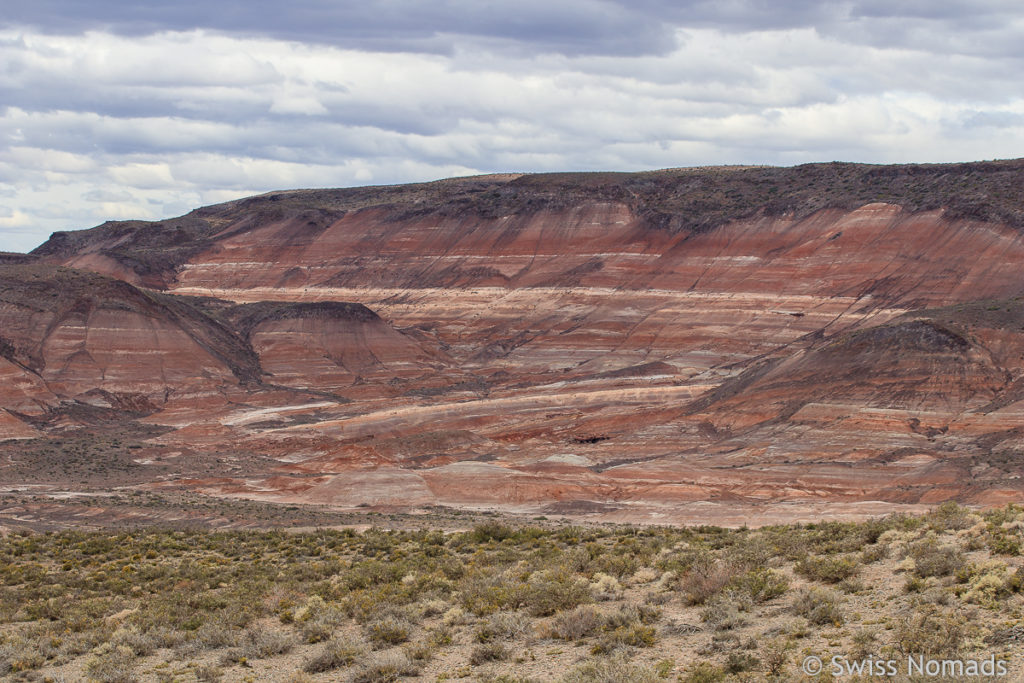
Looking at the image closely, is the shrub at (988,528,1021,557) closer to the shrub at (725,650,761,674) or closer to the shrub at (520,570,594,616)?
the shrub at (725,650,761,674)

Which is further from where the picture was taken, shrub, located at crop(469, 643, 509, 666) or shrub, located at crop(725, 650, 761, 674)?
shrub, located at crop(469, 643, 509, 666)

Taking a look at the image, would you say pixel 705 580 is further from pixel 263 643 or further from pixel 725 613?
pixel 263 643

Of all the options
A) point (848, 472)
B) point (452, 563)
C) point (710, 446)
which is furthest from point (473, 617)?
point (710, 446)

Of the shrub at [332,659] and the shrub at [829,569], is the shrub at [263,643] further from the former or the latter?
the shrub at [829,569]

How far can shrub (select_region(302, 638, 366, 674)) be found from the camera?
11.8 metres

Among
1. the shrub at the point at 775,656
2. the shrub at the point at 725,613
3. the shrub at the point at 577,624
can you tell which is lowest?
the shrub at the point at 577,624

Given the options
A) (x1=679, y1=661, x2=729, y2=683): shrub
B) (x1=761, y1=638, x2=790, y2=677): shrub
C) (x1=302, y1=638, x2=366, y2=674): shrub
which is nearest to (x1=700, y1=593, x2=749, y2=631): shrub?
(x1=761, y1=638, x2=790, y2=677): shrub

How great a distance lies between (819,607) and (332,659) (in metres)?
5.95

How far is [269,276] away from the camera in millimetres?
103562

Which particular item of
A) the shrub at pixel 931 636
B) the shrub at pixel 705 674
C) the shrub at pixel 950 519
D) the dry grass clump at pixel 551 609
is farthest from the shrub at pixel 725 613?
the shrub at pixel 950 519

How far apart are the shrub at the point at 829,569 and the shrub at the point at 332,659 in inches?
238

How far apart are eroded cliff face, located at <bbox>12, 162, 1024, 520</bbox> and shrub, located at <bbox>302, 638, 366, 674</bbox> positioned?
23.6 meters

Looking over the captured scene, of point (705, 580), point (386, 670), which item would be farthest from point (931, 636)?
point (386, 670)

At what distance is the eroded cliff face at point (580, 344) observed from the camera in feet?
136
